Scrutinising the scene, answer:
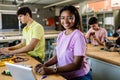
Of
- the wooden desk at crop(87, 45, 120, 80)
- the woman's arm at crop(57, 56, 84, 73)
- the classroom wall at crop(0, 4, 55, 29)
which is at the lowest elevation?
the wooden desk at crop(87, 45, 120, 80)

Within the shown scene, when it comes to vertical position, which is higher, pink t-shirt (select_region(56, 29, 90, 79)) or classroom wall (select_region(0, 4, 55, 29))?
classroom wall (select_region(0, 4, 55, 29))

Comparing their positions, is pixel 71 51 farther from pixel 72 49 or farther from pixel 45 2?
pixel 45 2

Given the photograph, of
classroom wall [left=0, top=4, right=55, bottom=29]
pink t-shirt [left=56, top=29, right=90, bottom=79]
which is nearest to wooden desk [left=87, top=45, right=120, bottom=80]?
pink t-shirt [left=56, top=29, right=90, bottom=79]

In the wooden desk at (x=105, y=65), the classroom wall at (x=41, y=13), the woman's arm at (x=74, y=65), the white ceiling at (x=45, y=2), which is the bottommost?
the wooden desk at (x=105, y=65)

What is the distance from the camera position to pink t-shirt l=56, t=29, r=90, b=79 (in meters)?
1.42

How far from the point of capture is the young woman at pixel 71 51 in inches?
55.5

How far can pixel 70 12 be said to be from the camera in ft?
5.02

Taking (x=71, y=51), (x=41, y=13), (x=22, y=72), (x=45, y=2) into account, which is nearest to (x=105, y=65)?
(x=71, y=51)

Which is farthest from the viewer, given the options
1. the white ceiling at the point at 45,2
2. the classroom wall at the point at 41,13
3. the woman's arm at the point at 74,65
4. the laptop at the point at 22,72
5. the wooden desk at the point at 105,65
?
the classroom wall at the point at 41,13

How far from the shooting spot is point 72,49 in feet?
4.82

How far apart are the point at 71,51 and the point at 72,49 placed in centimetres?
2

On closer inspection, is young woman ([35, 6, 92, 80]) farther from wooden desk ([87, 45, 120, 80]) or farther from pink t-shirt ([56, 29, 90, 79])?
wooden desk ([87, 45, 120, 80])

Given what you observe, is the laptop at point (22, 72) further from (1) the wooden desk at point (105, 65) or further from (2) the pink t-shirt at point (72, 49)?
(1) the wooden desk at point (105, 65)

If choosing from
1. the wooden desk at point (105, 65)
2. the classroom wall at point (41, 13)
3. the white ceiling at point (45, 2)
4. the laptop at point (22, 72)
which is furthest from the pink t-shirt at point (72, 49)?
the classroom wall at point (41, 13)
